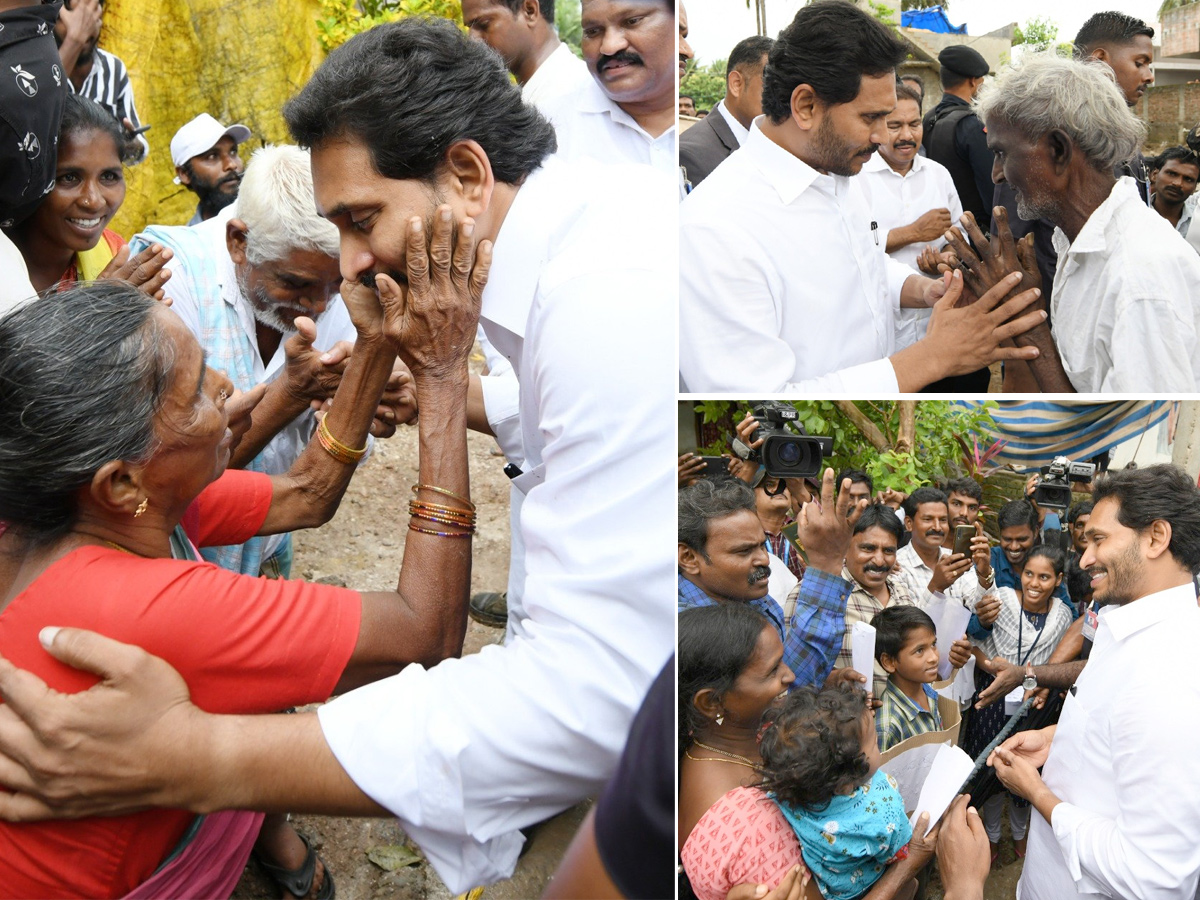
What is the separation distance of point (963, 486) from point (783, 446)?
0.33 metres

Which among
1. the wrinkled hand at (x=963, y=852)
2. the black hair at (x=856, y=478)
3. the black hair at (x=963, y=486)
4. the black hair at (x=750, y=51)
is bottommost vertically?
the wrinkled hand at (x=963, y=852)

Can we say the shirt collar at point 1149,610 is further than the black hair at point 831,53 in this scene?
Yes

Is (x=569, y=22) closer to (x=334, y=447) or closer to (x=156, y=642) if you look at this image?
(x=334, y=447)

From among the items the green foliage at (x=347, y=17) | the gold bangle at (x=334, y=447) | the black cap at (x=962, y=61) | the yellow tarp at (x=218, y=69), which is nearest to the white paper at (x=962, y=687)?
the black cap at (x=962, y=61)

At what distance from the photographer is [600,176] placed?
169 centimetres

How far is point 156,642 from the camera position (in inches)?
57.9

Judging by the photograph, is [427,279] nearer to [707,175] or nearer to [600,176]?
[600,176]

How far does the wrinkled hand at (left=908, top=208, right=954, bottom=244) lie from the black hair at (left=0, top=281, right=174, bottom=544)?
1165 mm

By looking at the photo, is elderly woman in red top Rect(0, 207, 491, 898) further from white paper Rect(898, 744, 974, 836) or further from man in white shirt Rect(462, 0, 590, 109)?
man in white shirt Rect(462, 0, 590, 109)

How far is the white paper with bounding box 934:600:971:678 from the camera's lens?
1647 mm

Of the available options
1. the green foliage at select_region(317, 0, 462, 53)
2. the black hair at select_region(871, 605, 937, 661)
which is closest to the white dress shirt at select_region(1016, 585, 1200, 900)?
the black hair at select_region(871, 605, 937, 661)

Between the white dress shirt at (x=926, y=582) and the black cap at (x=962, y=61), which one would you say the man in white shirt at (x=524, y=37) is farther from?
the white dress shirt at (x=926, y=582)

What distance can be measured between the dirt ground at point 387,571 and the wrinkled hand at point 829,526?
189 cm

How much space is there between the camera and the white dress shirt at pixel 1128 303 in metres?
1.36
